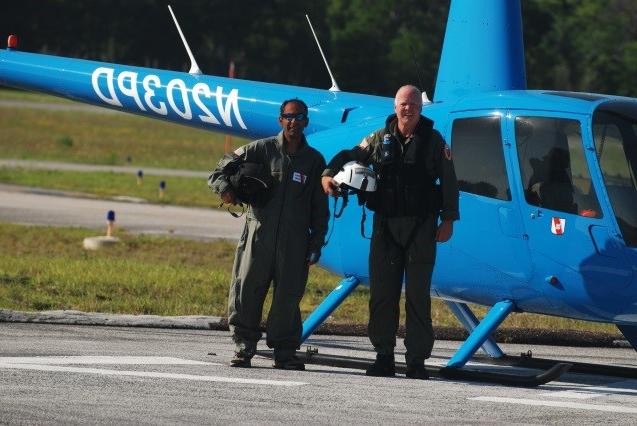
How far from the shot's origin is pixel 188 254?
20359 millimetres

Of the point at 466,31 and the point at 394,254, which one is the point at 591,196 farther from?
the point at 466,31

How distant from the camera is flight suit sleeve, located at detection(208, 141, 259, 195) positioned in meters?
9.42

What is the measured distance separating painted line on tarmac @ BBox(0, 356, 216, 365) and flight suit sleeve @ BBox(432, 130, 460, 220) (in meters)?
1.86

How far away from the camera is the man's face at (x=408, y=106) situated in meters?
9.14

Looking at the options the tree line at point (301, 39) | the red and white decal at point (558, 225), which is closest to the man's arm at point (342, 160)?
the red and white decal at point (558, 225)

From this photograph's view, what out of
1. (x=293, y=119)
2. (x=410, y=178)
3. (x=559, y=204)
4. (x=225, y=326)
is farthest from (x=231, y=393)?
(x=225, y=326)

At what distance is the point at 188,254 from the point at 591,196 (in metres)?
11.6

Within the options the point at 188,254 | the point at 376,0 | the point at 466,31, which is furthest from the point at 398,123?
the point at 376,0

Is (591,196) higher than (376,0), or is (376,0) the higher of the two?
(376,0)

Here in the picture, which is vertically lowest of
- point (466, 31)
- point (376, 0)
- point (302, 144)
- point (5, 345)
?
point (5, 345)

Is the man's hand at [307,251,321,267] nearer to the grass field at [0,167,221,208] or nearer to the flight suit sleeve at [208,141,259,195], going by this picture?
the flight suit sleeve at [208,141,259,195]

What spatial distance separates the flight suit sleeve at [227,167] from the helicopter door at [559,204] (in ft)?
5.64

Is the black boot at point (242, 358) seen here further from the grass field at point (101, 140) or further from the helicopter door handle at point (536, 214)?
the grass field at point (101, 140)

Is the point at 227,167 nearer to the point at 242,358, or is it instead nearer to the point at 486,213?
the point at 242,358
